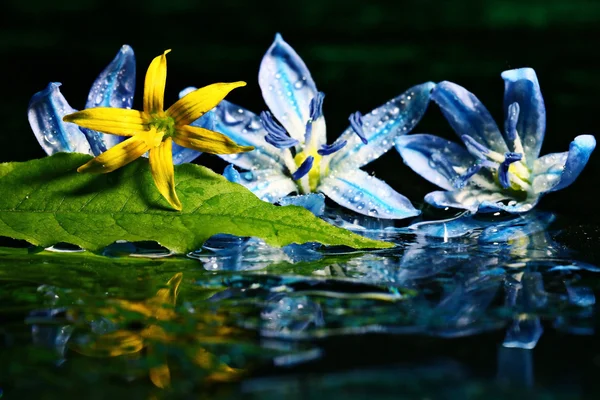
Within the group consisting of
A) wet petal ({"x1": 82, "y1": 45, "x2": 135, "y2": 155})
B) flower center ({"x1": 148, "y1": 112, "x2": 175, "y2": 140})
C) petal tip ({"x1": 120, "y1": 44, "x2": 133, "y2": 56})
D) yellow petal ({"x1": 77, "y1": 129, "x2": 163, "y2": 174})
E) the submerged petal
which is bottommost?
the submerged petal

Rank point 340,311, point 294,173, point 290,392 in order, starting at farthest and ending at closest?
1. point 294,173
2. point 340,311
3. point 290,392

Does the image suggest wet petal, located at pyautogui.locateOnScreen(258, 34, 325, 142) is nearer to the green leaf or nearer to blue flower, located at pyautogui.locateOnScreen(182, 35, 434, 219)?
blue flower, located at pyautogui.locateOnScreen(182, 35, 434, 219)

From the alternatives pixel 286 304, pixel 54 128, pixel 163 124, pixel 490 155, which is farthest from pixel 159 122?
pixel 490 155

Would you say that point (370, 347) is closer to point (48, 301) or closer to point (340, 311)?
point (340, 311)

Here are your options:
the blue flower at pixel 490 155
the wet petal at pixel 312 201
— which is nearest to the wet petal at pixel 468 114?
the blue flower at pixel 490 155

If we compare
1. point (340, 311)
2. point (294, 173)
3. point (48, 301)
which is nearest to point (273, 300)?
point (340, 311)

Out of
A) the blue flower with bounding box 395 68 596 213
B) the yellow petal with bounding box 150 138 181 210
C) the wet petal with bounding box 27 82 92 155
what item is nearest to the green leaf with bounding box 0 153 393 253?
the yellow petal with bounding box 150 138 181 210
